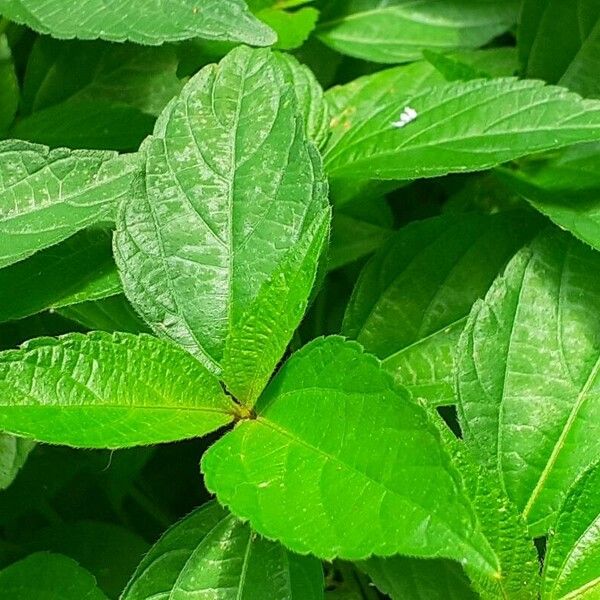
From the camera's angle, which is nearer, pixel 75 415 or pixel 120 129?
pixel 75 415

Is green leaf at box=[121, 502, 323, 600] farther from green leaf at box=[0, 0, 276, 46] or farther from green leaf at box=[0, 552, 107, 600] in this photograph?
green leaf at box=[0, 0, 276, 46]

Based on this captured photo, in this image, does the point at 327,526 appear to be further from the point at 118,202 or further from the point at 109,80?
the point at 109,80

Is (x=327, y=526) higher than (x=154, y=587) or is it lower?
higher

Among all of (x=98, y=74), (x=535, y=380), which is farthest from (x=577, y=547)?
(x=98, y=74)

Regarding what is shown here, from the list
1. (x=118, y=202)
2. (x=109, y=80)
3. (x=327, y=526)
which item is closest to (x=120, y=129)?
(x=109, y=80)

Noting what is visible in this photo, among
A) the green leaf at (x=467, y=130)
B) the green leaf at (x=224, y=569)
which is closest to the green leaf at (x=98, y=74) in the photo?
the green leaf at (x=467, y=130)

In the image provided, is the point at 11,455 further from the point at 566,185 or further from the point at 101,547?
the point at 566,185

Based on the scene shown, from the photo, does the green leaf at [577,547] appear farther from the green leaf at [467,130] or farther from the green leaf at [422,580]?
the green leaf at [467,130]
